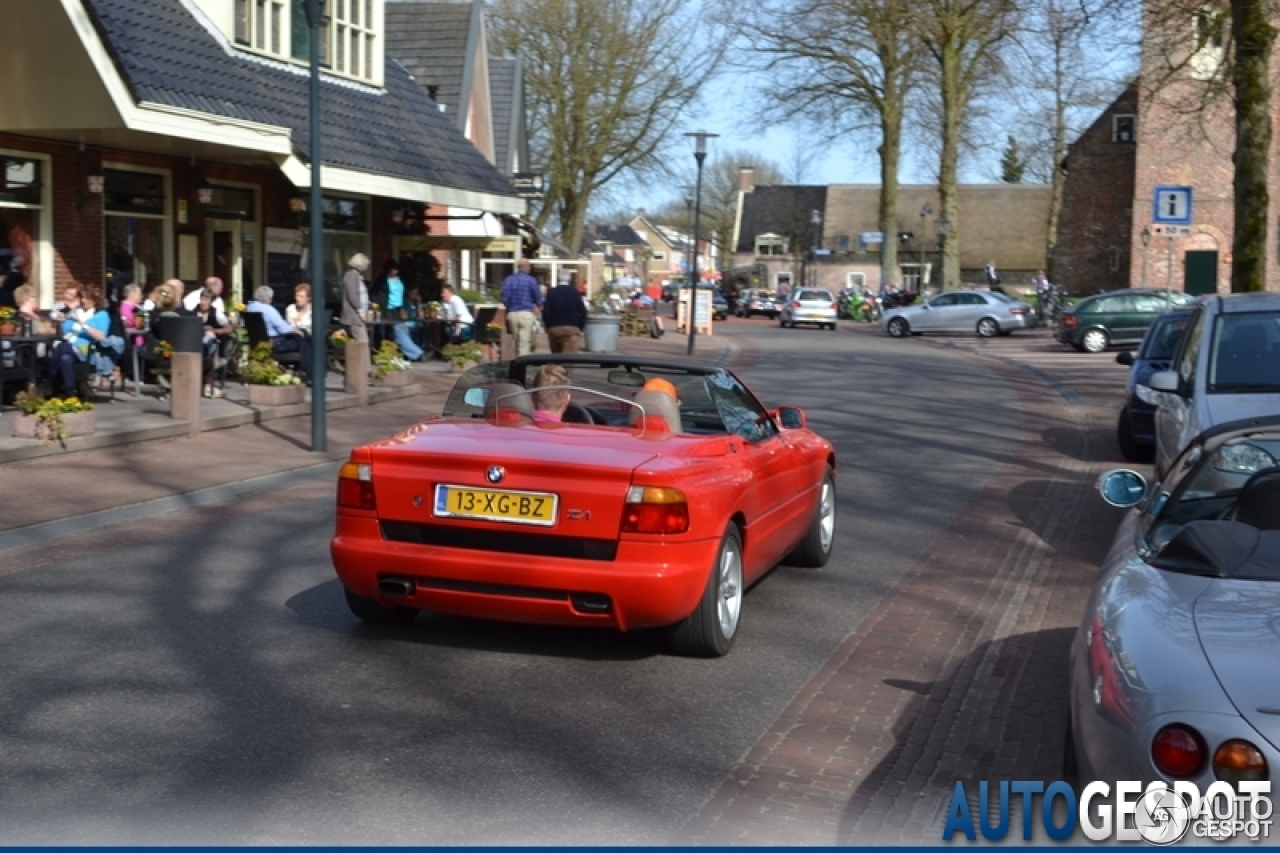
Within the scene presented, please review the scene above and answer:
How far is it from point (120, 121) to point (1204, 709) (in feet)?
52.3

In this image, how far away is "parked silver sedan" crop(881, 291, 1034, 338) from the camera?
1788 inches

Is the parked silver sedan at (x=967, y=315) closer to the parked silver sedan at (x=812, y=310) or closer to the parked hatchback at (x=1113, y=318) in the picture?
the parked silver sedan at (x=812, y=310)

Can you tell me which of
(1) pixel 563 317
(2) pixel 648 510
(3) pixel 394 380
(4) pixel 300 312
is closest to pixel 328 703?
(2) pixel 648 510

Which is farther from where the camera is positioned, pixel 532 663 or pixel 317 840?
pixel 532 663

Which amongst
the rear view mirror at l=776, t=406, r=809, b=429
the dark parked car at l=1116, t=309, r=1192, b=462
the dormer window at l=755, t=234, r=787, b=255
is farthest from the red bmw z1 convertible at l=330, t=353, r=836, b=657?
the dormer window at l=755, t=234, r=787, b=255

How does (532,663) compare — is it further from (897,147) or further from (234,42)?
(897,147)

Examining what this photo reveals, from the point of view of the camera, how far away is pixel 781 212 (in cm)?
10350

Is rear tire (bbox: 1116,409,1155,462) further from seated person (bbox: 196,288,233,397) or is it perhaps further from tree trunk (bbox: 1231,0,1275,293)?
seated person (bbox: 196,288,233,397)

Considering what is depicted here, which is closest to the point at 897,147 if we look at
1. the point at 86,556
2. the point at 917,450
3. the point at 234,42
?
the point at 234,42

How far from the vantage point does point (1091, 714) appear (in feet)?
13.5

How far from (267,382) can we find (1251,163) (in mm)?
12457

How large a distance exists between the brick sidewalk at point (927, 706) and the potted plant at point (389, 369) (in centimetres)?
1071

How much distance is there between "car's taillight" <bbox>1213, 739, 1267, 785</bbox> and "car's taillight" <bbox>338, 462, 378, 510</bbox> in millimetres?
4204

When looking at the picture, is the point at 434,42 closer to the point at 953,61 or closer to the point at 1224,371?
the point at 953,61
